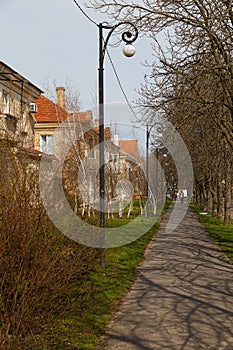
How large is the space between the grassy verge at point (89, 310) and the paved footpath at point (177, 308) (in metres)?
0.22

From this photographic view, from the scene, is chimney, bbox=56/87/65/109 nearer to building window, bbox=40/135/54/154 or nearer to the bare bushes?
building window, bbox=40/135/54/154

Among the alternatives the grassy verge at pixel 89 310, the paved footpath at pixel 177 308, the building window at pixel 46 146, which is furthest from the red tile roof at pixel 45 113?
the grassy verge at pixel 89 310

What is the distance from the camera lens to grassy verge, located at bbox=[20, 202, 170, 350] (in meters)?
6.76

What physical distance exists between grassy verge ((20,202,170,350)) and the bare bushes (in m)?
0.28

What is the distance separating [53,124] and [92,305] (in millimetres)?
29287

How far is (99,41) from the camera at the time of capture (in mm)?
13375

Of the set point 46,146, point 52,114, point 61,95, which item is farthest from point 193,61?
point 52,114

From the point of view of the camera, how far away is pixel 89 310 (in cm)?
866

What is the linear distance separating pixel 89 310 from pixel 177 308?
4.88 feet

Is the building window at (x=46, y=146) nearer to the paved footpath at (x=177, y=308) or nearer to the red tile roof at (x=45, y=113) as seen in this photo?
the paved footpath at (x=177, y=308)

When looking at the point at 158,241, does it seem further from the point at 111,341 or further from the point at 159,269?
the point at 111,341

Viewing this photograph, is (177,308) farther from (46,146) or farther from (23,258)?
(46,146)

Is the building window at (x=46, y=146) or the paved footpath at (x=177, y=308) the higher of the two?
the building window at (x=46, y=146)

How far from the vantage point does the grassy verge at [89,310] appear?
6.76m
